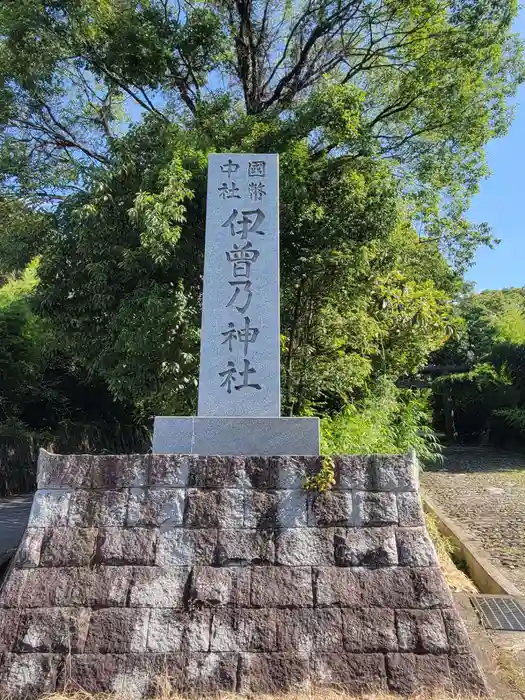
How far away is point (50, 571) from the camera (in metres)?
2.88

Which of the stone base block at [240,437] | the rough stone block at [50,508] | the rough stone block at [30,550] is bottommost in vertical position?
the rough stone block at [30,550]

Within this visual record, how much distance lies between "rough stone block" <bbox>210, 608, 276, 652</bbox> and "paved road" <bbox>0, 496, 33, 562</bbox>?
3.01 metres

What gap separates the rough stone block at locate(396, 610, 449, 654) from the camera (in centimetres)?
266

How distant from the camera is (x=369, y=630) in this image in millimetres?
2715

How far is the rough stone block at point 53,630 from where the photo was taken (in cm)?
269

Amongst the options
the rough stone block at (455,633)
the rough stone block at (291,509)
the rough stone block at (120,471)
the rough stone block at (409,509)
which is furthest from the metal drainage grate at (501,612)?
the rough stone block at (120,471)

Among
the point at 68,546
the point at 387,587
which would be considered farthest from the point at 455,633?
the point at 68,546

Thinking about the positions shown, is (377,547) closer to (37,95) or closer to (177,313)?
(177,313)

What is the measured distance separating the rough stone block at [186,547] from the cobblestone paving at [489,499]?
2770 mm

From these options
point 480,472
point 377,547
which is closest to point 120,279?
point 377,547

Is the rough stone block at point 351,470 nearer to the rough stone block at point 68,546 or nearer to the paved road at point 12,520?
the rough stone block at point 68,546

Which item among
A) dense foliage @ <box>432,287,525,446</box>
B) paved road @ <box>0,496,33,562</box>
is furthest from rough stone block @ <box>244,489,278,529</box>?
dense foliage @ <box>432,287,525,446</box>

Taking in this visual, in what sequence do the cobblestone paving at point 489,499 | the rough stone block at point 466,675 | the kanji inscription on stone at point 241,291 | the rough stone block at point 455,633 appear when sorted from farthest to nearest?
the cobblestone paving at point 489,499, the kanji inscription on stone at point 241,291, the rough stone block at point 455,633, the rough stone block at point 466,675

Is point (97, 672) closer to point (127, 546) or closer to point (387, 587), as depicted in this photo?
point (127, 546)
